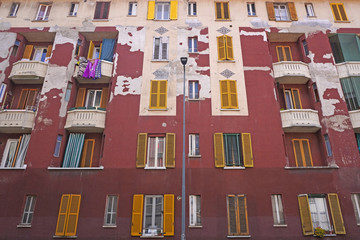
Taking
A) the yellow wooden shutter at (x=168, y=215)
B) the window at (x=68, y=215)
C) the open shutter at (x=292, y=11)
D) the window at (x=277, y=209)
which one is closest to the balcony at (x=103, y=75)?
the window at (x=68, y=215)

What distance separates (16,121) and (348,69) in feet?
86.8

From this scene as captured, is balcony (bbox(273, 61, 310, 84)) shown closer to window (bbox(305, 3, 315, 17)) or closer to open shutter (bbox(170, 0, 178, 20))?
window (bbox(305, 3, 315, 17))

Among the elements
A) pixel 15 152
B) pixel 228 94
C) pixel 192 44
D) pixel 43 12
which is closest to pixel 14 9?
pixel 43 12

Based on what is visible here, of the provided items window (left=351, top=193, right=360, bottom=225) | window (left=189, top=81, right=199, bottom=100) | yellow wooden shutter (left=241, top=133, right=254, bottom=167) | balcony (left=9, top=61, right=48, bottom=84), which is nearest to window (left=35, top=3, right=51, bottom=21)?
balcony (left=9, top=61, right=48, bottom=84)

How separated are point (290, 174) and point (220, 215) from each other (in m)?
5.77

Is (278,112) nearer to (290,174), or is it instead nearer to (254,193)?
(290,174)

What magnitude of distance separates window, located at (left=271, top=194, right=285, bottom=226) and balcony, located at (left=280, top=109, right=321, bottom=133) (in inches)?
210

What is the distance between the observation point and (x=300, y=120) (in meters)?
20.9

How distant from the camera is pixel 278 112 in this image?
21.5 meters

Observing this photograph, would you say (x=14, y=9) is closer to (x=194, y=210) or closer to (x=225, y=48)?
(x=225, y=48)

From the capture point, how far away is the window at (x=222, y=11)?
25547 millimetres

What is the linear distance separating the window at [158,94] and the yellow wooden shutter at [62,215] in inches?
347

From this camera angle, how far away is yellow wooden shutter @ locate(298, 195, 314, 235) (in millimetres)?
17938

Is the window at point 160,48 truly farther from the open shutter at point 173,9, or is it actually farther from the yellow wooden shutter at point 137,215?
the yellow wooden shutter at point 137,215
